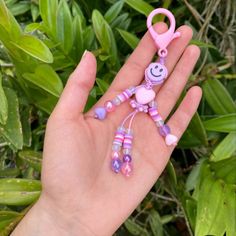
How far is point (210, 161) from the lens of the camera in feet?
3.68

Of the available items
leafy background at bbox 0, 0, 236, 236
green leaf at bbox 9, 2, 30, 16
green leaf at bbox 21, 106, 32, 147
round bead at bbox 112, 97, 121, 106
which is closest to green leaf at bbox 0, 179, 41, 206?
leafy background at bbox 0, 0, 236, 236

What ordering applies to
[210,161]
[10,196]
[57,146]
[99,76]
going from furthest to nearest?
[99,76] < [210,161] < [10,196] < [57,146]

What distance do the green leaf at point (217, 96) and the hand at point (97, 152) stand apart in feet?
0.40

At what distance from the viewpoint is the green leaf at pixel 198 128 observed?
1.08 metres

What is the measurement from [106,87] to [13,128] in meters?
0.21

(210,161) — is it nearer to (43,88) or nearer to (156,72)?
(156,72)

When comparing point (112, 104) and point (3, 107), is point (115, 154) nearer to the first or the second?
point (112, 104)

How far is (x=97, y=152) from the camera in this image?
973 millimetres

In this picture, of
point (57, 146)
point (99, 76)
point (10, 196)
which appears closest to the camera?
point (57, 146)

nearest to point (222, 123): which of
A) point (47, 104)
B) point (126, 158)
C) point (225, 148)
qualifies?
point (225, 148)

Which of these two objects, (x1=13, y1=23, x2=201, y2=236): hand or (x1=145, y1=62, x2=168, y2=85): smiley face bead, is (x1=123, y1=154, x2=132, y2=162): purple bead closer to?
(x1=13, y1=23, x2=201, y2=236): hand

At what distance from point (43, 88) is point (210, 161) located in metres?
0.38

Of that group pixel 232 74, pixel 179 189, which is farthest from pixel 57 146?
pixel 232 74

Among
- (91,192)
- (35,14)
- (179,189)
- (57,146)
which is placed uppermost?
(35,14)
